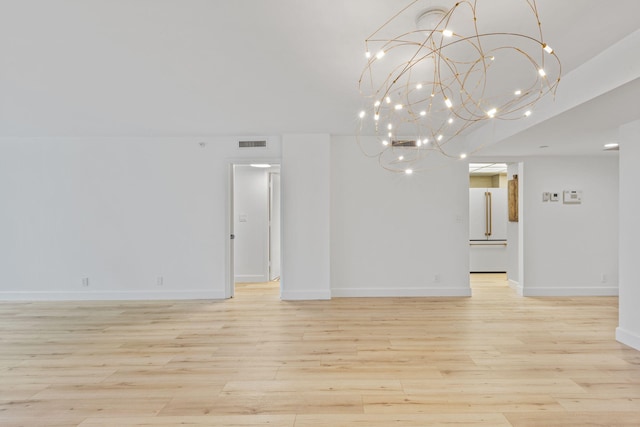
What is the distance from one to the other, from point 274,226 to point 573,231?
5443 mm

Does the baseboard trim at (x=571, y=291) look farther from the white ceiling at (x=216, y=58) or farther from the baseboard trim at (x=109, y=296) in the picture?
the baseboard trim at (x=109, y=296)

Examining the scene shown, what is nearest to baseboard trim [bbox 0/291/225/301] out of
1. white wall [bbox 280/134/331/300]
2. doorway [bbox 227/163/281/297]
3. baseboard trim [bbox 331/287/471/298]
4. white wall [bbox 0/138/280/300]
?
white wall [bbox 0/138/280/300]

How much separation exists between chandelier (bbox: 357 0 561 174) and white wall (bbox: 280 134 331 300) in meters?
1.37

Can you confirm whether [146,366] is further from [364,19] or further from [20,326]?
[364,19]

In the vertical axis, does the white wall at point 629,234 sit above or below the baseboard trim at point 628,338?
above

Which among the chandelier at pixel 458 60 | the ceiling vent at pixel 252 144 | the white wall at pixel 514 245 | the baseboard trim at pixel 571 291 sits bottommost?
the baseboard trim at pixel 571 291

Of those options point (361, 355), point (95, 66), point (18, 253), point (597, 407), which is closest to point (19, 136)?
point (18, 253)

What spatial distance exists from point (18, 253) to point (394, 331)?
587cm

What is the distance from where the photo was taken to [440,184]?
5145 mm

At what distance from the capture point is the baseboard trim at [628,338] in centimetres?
305

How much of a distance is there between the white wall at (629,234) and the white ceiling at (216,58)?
0.29 meters

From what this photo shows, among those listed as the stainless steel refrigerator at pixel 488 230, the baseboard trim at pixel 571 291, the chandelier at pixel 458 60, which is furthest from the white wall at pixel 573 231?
the chandelier at pixel 458 60

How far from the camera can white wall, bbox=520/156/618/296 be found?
16.9 feet

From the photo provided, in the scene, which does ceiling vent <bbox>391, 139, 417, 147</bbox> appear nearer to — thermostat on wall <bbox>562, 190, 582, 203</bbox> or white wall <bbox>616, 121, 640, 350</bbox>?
white wall <bbox>616, 121, 640, 350</bbox>
